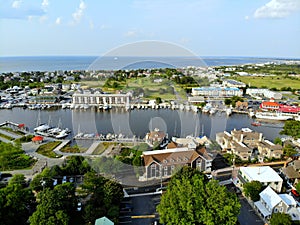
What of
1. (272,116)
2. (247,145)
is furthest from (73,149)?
(272,116)

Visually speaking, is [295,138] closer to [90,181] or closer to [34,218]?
[90,181]

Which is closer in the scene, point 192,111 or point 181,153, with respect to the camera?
point 181,153

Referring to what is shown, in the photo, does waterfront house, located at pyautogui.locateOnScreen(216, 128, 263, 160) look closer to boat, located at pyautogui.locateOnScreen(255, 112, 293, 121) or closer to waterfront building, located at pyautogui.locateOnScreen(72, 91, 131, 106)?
boat, located at pyautogui.locateOnScreen(255, 112, 293, 121)

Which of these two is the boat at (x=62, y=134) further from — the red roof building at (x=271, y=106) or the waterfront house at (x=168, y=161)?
the red roof building at (x=271, y=106)

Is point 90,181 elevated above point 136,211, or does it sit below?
above

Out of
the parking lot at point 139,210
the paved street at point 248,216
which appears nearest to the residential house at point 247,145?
the paved street at point 248,216

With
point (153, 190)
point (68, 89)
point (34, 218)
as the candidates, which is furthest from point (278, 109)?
point (68, 89)

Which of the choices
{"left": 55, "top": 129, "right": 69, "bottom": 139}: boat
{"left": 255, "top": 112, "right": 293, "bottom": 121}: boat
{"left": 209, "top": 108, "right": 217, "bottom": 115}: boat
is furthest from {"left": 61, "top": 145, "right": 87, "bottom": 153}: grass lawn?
{"left": 255, "top": 112, "right": 293, "bottom": 121}: boat

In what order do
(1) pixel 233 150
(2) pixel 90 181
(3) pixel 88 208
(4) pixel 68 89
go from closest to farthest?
(3) pixel 88 208
(2) pixel 90 181
(1) pixel 233 150
(4) pixel 68 89

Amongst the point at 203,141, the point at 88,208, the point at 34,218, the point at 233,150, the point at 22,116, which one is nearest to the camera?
the point at 34,218
